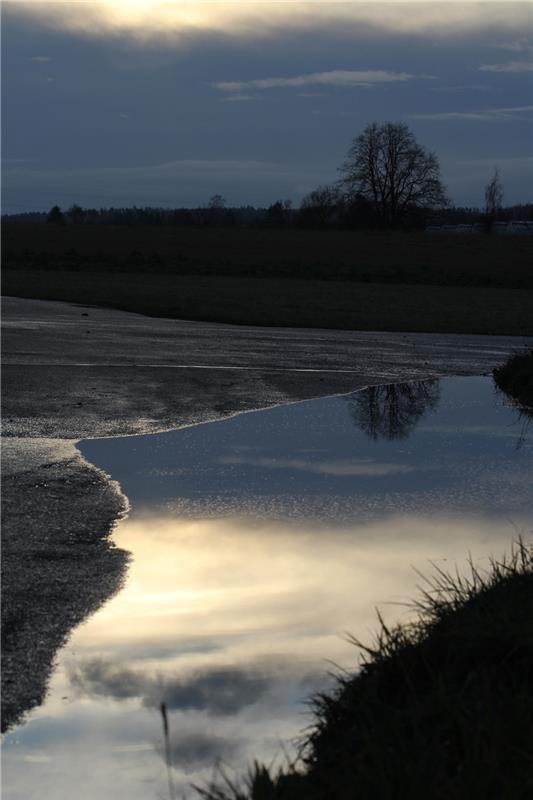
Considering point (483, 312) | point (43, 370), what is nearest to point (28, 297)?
point (483, 312)

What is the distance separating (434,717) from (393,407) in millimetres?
10108

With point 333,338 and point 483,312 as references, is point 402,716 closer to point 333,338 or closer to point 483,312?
point 333,338

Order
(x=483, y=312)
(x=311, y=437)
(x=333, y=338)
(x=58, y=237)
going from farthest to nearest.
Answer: (x=58, y=237), (x=483, y=312), (x=333, y=338), (x=311, y=437)

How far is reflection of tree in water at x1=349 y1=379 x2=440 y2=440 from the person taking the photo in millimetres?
12779

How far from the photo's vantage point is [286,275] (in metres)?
55.6

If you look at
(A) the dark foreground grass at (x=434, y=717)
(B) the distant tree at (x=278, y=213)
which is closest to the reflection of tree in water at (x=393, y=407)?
(A) the dark foreground grass at (x=434, y=717)

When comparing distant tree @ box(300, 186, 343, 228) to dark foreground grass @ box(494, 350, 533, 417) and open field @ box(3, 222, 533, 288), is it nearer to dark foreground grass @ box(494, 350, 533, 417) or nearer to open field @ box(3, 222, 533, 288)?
open field @ box(3, 222, 533, 288)

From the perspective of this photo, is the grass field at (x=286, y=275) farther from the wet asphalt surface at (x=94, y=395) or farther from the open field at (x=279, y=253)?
the wet asphalt surface at (x=94, y=395)

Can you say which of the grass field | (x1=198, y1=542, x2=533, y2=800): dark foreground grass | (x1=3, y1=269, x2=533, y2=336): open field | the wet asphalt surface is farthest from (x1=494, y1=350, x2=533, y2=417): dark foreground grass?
the grass field

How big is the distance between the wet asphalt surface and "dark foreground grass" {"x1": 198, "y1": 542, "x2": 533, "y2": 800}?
1.27 meters

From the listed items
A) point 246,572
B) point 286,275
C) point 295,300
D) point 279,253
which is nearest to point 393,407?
point 246,572

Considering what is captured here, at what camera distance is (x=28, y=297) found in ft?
115

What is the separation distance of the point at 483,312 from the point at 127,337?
1610 cm

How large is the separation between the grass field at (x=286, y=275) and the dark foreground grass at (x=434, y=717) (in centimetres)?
2291
